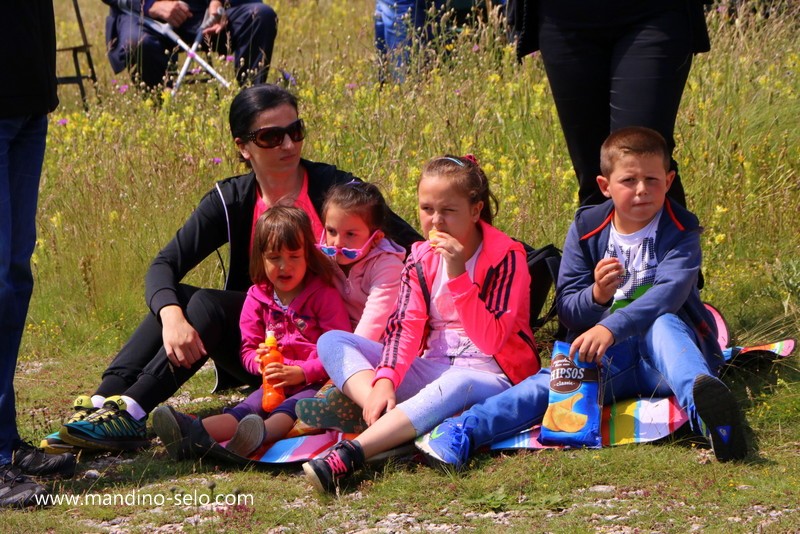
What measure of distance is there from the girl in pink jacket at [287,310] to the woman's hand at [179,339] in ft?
0.80

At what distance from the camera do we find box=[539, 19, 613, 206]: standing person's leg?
449 cm

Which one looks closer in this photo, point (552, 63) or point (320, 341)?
point (320, 341)

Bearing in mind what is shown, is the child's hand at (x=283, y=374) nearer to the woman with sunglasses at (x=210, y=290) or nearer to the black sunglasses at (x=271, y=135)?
the woman with sunglasses at (x=210, y=290)

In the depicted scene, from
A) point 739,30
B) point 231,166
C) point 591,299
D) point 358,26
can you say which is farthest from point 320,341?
point 358,26

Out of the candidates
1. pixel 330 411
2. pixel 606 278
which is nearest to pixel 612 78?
pixel 606 278

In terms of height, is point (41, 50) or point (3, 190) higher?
point (41, 50)

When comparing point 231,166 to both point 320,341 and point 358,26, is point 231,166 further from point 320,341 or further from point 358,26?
point 358,26

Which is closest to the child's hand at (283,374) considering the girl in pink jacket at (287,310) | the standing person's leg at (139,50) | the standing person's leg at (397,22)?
the girl in pink jacket at (287,310)

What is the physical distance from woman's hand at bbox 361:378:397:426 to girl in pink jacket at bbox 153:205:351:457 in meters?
0.43

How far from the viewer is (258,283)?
4660 mm

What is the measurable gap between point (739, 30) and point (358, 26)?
6162mm

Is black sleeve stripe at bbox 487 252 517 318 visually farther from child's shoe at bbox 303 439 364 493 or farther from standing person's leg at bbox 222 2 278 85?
standing person's leg at bbox 222 2 278 85

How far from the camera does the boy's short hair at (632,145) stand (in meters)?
4.09

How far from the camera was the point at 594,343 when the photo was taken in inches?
155
